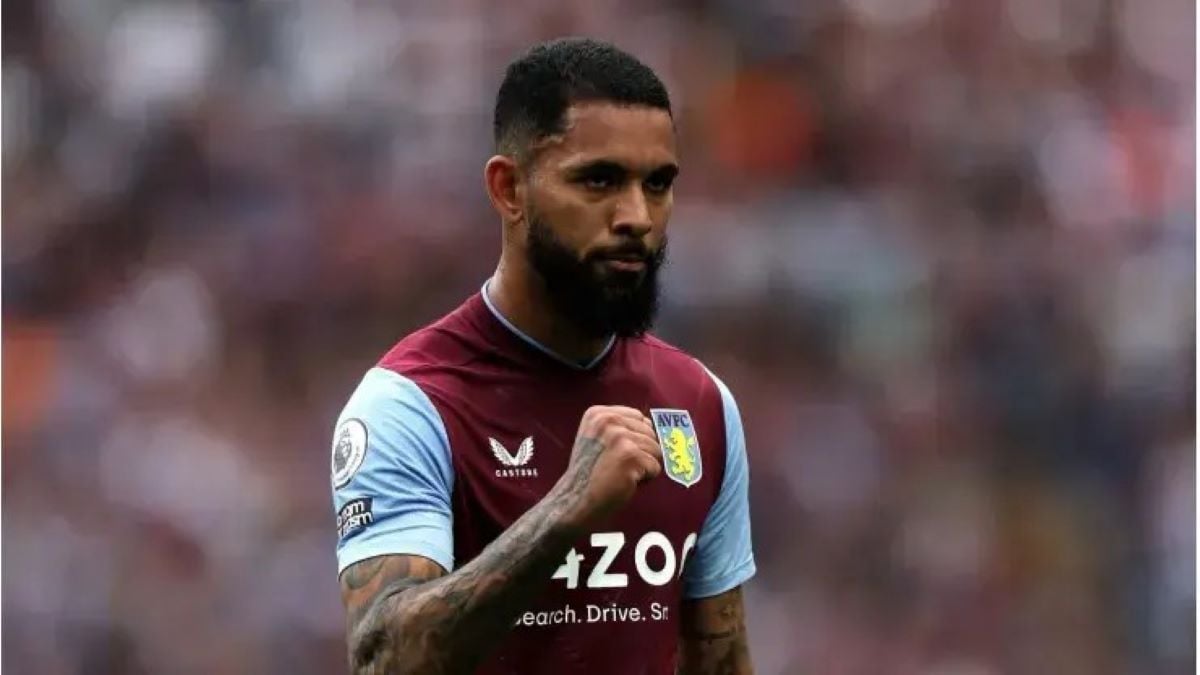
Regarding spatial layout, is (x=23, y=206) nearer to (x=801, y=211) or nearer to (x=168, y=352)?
(x=168, y=352)

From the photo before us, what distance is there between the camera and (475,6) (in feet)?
20.9

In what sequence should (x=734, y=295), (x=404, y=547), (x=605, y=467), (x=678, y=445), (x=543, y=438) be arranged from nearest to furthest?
(x=605, y=467) → (x=404, y=547) → (x=543, y=438) → (x=678, y=445) → (x=734, y=295)

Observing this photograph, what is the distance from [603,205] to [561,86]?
213 millimetres

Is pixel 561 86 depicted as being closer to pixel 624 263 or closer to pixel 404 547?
pixel 624 263

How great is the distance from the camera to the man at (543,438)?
2447 millimetres

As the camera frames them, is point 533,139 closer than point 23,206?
Yes

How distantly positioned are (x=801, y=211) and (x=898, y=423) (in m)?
0.82

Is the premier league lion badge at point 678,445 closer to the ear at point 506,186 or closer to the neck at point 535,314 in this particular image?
the neck at point 535,314

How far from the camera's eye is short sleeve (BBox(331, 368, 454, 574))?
8.50ft

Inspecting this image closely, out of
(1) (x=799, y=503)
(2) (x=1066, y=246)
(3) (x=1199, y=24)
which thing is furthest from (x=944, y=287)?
(3) (x=1199, y=24)

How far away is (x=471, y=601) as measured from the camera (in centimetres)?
242

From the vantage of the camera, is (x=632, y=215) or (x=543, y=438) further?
(x=543, y=438)

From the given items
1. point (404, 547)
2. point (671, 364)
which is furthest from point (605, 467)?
point (671, 364)

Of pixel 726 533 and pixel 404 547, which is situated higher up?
pixel 404 547
